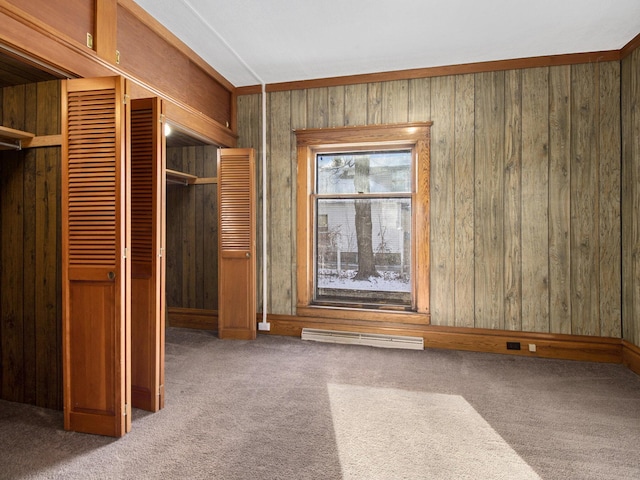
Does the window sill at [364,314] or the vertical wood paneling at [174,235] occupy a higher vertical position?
the vertical wood paneling at [174,235]

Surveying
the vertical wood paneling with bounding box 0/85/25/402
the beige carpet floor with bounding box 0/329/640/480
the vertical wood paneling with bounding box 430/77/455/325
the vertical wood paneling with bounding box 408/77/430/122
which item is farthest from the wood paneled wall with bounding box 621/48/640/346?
the vertical wood paneling with bounding box 0/85/25/402

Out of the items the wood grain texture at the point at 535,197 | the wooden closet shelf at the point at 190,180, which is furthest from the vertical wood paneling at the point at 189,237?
the wood grain texture at the point at 535,197

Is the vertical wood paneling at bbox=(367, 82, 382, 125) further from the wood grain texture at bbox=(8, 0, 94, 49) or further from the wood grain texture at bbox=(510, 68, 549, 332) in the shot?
the wood grain texture at bbox=(8, 0, 94, 49)

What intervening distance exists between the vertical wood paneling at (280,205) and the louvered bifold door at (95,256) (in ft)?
6.92

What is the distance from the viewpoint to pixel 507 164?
3500 mm

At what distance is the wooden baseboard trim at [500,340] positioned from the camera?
10.8 ft

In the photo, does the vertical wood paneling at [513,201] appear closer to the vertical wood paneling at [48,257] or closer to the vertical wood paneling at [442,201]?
the vertical wood paneling at [442,201]

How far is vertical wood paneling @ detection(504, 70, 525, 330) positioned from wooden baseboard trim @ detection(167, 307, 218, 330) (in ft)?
11.0

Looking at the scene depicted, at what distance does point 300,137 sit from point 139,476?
3.32m

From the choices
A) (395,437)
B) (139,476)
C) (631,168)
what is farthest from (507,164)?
(139,476)

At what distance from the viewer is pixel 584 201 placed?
11.0 feet

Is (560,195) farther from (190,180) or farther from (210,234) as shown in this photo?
(190,180)

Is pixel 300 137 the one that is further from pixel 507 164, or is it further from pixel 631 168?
pixel 631 168

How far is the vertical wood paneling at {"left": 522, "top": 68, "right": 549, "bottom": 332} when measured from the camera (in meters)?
3.43
